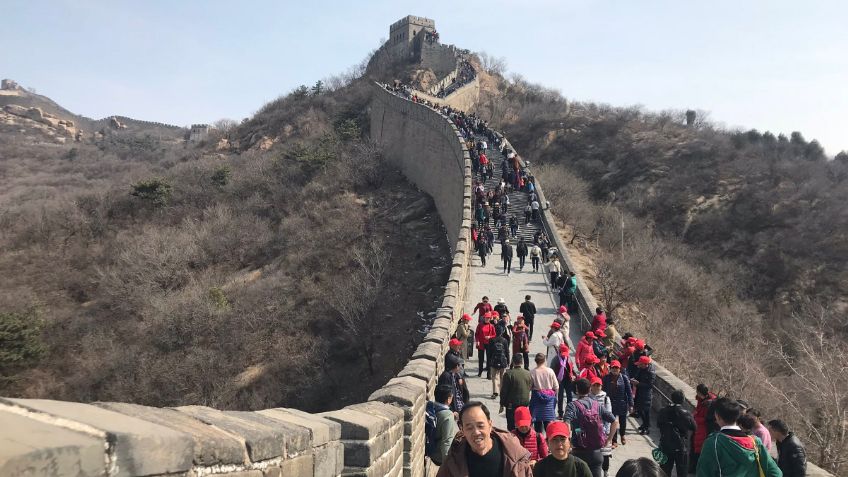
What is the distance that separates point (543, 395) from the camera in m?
6.21

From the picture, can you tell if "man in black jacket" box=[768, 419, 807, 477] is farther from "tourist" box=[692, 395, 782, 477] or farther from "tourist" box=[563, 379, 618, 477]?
"tourist" box=[563, 379, 618, 477]

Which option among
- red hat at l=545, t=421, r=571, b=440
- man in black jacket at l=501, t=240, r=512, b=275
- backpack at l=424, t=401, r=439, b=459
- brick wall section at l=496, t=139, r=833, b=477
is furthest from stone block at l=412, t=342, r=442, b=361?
man in black jacket at l=501, t=240, r=512, b=275

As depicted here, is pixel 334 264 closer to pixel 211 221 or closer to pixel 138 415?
pixel 211 221

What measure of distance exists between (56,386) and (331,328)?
36.7 feet

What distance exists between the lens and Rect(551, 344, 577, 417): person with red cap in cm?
748

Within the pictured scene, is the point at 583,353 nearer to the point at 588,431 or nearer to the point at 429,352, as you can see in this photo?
the point at 429,352

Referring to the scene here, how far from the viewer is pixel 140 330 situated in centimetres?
2342

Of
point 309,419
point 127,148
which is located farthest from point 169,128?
point 309,419

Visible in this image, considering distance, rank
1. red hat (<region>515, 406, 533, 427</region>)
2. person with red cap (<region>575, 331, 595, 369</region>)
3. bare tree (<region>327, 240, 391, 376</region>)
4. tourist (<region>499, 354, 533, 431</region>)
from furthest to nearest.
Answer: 1. bare tree (<region>327, 240, 391, 376</region>)
2. person with red cap (<region>575, 331, 595, 369</region>)
3. tourist (<region>499, 354, 533, 431</region>)
4. red hat (<region>515, 406, 533, 427</region>)

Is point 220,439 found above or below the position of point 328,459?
above

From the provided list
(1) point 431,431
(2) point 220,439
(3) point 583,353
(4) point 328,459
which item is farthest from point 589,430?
(2) point 220,439

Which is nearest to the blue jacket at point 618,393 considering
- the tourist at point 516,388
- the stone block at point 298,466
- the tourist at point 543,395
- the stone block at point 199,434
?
the tourist at point 543,395

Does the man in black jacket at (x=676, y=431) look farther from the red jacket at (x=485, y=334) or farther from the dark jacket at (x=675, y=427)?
the red jacket at (x=485, y=334)

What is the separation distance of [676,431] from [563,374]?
2.12m
